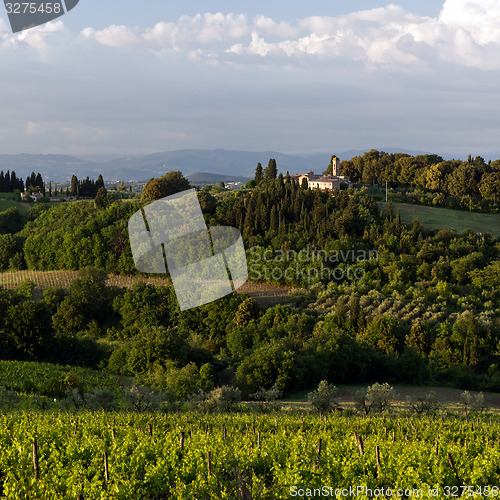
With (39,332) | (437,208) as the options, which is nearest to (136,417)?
(39,332)

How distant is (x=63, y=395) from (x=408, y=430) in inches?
587

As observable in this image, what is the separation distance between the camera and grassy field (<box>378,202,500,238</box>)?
52219 millimetres

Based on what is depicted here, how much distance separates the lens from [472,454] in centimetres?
1242

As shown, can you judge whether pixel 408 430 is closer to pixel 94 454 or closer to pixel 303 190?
pixel 94 454

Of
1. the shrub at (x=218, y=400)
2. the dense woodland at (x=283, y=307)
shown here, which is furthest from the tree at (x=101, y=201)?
the shrub at (x=218, y=400)

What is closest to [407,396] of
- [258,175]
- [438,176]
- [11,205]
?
[438,176]

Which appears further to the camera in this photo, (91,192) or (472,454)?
(91,192)

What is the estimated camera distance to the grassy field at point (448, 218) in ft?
171

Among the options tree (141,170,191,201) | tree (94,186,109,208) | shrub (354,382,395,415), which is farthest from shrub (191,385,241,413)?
tree (94,186,109,208)

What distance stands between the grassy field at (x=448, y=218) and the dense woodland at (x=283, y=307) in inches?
137

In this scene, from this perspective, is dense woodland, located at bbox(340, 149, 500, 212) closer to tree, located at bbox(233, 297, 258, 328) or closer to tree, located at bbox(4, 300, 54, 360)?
tree, located at bbox(233, 297, 258, 328)

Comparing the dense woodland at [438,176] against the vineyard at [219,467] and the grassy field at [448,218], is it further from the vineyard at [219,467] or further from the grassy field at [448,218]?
the vineyard at [219,467]

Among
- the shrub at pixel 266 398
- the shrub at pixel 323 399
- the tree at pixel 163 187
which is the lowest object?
the shrub at pixel 266 398

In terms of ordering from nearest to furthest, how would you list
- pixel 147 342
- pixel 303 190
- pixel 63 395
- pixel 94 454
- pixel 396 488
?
pixel 396 488, pixel 94 454, pixel 63 395, pixel 147 342, pixel 303 190
